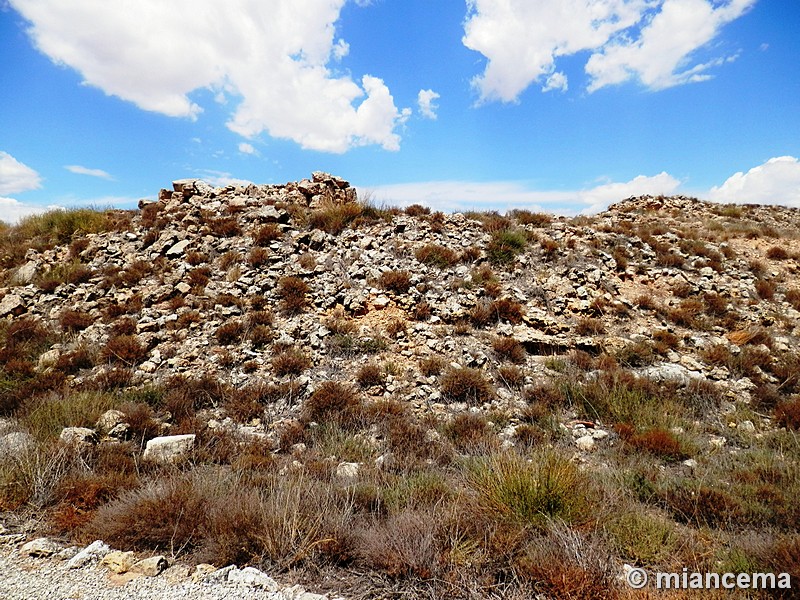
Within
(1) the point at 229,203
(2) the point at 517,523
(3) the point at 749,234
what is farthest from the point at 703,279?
(1) the point at 229,203

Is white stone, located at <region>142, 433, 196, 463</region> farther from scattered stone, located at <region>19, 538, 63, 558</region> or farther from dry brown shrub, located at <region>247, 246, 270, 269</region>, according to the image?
dry brown shrub, located at <region>247, 246, 270, 269</region>

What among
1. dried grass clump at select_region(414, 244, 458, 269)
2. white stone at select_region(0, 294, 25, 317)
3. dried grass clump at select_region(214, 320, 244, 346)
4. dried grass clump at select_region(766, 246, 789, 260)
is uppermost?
dried grass clump at select_region(414, 244, 458, 269)

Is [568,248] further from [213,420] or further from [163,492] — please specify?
[163,492]

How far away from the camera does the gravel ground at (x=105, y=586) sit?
2842 mm

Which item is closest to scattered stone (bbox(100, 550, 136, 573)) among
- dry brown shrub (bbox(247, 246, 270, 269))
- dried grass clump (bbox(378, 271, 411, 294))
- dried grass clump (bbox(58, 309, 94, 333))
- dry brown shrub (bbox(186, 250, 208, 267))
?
dried grass clump (bbox(378, 271, 411, 294))

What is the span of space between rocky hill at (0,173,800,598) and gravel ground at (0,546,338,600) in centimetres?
28

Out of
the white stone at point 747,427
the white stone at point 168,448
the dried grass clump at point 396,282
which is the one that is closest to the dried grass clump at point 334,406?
the white stone at point 168,448

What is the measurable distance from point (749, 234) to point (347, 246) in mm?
15234

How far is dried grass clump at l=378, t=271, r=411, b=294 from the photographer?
382 inches

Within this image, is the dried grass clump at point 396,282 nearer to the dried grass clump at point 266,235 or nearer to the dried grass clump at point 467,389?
the dried grass clump at point 467,389

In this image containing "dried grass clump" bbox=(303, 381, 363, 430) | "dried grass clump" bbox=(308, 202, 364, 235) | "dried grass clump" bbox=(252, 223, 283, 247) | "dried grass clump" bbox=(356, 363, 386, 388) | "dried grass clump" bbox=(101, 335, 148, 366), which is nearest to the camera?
"dried grass clump" bbox=(303, 381, 363, 430)

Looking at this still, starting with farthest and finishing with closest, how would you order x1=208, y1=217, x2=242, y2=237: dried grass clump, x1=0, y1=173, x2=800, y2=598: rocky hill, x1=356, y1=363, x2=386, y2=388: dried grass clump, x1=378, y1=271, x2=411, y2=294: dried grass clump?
x1=208, y1=217, x2=242, y2=237: dried grass clump → x1=378, y1=271, x2=411, y2=294: dried grass clump → x1=356, y1=363, x2=386, y2=388: dried grass clump → x1=0, y1=173, x2=800, y2=598: rocky hill

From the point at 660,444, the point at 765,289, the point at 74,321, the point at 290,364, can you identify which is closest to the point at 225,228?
the point at 74,321

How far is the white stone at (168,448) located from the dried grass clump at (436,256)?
719cm
